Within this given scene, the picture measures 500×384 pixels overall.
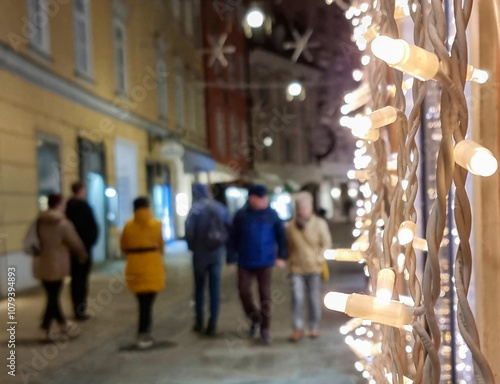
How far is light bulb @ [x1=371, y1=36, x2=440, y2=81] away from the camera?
1.60 feet

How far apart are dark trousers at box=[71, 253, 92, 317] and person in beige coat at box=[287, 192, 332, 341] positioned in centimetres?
156

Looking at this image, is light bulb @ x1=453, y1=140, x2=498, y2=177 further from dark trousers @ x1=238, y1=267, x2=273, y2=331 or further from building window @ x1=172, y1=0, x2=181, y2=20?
building window @ x1=172, y1=0, x2=181, y2=20

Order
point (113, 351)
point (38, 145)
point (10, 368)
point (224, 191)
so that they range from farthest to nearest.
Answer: point (224, 191)
point (38, 145)
point (113, 351)
point (10, 368)

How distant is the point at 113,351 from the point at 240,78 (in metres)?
4.01

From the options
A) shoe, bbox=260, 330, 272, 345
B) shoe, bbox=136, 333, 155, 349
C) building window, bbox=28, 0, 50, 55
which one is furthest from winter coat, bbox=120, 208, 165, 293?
building window, bbox=28, 0, 50, 55

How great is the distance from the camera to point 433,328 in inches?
22.2

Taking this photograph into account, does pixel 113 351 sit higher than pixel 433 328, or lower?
lower

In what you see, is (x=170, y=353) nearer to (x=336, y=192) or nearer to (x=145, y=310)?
(x=145, y=310)

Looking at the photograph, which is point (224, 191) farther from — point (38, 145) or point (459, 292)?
point (459, 292)

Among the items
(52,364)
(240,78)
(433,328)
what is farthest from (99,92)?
(433,328)

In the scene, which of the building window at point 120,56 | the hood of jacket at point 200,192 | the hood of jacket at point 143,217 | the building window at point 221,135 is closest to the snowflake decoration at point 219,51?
the building window at point 221,135

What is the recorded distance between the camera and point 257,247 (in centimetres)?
401

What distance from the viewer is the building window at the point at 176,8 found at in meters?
7.33

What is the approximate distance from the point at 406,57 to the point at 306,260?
11.6ft
